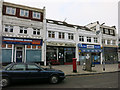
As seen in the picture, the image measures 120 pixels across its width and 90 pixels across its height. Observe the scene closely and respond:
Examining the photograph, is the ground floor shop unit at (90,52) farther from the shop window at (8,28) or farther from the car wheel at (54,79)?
the car wheel at (54,79)

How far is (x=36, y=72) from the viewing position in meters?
6.35

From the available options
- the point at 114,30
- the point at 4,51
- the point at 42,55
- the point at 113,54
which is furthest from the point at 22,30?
the point at 114,30

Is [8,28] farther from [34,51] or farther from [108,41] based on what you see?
[108,41]

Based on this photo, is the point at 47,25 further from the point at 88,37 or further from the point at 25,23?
the point at 88,37

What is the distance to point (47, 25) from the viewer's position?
62.3 ft

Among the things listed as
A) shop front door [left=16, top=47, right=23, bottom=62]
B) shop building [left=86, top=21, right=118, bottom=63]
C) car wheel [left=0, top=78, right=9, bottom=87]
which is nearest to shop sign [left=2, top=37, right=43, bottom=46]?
Result: shop front door [left=16, top=47, right=23, bottom=62]

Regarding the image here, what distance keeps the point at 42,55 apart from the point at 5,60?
19.8ft

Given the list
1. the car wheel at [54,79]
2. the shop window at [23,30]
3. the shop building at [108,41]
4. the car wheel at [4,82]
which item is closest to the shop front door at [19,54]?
the shop window at [23,30]

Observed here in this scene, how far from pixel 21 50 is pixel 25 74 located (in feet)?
38.8

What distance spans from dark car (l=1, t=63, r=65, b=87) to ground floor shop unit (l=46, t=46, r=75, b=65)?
39.0 feet

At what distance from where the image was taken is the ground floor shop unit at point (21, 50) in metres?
15.6

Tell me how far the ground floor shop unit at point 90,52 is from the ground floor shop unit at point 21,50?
29.6 ft

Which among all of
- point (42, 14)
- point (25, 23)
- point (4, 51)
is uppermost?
point (42, 14)

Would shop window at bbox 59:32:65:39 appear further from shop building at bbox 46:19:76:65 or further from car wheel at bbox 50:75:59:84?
car wheel at bbox 50:75:59:84
